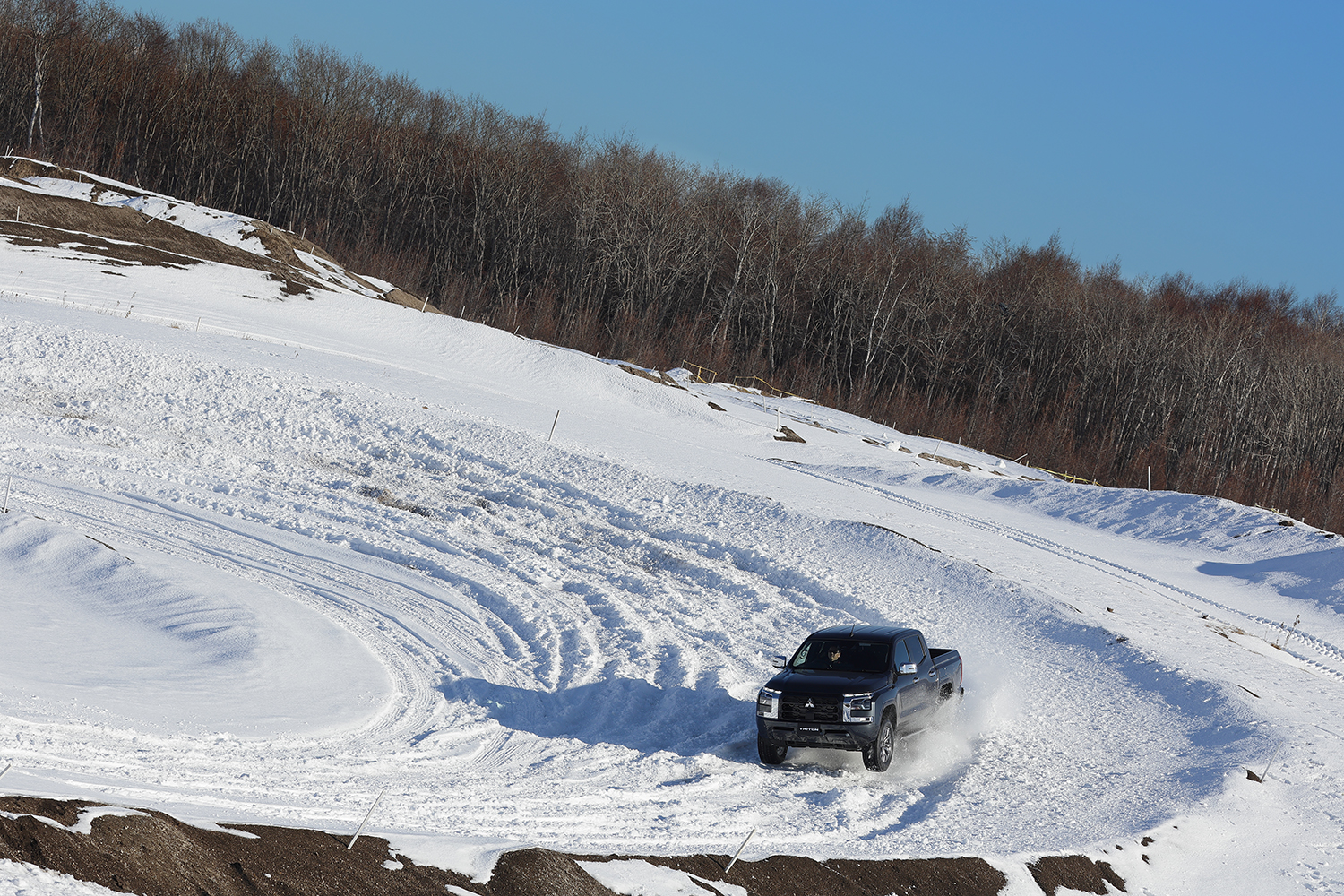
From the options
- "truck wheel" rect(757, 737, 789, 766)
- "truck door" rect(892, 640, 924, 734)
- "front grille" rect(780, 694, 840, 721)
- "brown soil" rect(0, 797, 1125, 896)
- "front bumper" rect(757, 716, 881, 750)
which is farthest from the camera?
"truck door" rect(892, 640, 924, 734)

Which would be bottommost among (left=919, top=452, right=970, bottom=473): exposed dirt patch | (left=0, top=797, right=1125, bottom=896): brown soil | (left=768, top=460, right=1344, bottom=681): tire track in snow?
(left=0, top=797, right=1125, bottom=896): brown soil

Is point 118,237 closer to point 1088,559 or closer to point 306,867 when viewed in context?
point 1088,559

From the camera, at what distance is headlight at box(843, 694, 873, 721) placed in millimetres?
12500

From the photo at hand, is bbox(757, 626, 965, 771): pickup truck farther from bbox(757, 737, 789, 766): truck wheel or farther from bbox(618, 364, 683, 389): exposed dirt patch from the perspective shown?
bbox(618, 364, 683, 389): exposed dirt patch

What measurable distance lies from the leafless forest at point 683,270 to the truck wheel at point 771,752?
58.3m

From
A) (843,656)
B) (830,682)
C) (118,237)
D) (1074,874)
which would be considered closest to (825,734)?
(830,682)

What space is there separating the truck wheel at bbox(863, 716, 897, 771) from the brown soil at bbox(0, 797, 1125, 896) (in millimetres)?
3006

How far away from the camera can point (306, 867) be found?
716 centimetres

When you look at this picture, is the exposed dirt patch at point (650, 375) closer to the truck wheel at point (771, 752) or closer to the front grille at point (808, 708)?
the truck wheel at point (771, 752)

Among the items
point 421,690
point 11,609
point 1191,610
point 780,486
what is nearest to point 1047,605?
point 1191,610

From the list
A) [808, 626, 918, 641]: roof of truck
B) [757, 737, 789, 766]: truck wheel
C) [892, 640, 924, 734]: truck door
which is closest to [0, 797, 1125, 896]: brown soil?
[757, 737, 789, 766]: truck wheel

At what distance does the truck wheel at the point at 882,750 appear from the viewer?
12.6 m

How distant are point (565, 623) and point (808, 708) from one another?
6.81 m

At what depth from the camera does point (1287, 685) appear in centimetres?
1873
